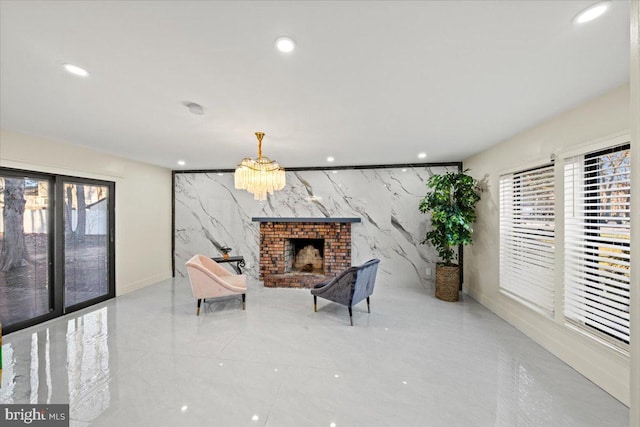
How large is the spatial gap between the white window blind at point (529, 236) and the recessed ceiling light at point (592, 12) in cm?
175

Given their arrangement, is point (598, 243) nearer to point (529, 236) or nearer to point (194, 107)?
point (529, 236)

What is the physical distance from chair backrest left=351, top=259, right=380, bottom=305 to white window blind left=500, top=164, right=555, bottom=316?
1.66 metres

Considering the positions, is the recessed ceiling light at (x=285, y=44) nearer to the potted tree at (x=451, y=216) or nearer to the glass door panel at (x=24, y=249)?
the potted tree at (x=451, y=216)

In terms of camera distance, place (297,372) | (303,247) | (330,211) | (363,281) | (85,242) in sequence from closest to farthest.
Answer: (297,372), (363,281), (85,242), (330,211), (303,247)

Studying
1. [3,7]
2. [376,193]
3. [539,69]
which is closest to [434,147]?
[376,193]

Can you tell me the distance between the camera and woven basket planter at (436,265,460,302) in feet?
13.9

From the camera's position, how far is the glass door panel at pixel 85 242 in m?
3.89

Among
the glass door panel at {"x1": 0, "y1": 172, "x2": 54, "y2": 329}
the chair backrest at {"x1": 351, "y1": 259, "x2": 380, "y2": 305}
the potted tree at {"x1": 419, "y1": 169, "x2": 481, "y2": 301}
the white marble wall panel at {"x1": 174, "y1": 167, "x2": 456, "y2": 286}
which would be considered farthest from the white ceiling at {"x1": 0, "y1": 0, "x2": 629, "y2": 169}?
the white marble wall panel at {"x1": 174, "y1": 167, "x2": 456, "y2": 286}

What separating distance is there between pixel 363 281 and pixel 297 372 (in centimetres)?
147

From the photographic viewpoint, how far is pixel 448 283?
13.9 ft

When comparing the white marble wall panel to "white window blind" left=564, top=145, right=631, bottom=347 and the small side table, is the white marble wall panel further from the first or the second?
"white window blind" left=564, top=145, right=631, bottom=347

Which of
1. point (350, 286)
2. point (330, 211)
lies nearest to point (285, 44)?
point (350, 286)

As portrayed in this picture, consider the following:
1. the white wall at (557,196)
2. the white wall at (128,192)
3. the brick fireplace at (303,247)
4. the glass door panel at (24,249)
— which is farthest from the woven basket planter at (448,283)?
the glass door panel at (24,249)

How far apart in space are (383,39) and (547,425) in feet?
8.85
